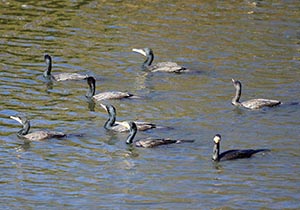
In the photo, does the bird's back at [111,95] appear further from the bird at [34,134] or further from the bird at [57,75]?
the bird at [34,134]

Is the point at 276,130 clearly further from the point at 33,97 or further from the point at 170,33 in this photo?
the point at 170,33

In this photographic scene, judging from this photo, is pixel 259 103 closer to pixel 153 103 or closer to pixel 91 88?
pixel 153 103

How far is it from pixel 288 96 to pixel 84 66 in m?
5.64

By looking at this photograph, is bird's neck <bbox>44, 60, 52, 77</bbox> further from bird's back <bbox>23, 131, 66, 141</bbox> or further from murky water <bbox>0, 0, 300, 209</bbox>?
bird's back <bbox>23, 131, 66, 141</bbox>

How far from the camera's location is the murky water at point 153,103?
16.8m

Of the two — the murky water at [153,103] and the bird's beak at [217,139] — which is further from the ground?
the bird's beak at [217,139]

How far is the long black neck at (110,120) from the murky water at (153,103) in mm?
217

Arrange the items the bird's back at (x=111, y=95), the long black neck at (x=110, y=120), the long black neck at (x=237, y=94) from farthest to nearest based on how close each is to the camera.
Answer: the bird's back at (x=111, y=95), the long black neck at (x=237, y=94), the long black neck at (x=110, y=120)

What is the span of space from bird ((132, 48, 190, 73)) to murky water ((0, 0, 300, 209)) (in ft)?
0.74

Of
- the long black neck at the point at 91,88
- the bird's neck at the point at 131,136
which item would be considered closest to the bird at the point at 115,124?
the bird's neck at the point at 131,136

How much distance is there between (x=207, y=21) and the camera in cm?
3069

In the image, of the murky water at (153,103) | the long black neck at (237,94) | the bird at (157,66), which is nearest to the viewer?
the murky water at (153,103)

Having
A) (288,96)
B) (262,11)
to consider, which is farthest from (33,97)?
(262,11)

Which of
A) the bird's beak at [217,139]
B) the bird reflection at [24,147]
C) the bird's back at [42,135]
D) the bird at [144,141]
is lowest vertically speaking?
the bird reflection at [24,147]
